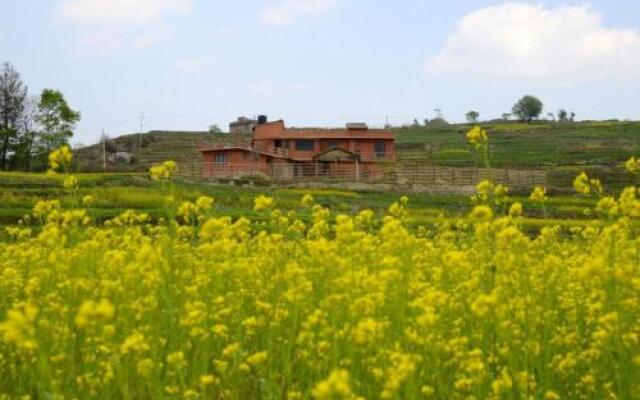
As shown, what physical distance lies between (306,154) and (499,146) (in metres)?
40.0

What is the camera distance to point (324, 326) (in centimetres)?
617

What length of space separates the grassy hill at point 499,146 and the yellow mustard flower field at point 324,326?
6077 centimetres

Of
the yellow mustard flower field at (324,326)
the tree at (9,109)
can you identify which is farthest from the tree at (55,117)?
the yellow mustard flower field at (324,326)

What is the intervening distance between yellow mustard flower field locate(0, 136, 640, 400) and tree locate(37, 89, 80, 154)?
64764 mm

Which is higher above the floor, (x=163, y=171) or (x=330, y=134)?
(x=330, y=134)

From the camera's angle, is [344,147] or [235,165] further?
[344,147]

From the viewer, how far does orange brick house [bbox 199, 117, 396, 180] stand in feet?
200

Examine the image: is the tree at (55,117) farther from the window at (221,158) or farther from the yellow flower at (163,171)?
the yellow flower at (163,171)

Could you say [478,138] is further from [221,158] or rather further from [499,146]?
[499,146]

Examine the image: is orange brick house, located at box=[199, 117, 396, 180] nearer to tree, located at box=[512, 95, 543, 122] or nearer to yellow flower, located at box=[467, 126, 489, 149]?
yellow flower, located at box=[467, 126, 489, 149]

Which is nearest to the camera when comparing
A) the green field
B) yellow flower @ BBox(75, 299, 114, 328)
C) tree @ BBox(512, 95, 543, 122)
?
yellow flower @ BBox(75, 299, 114, 328)

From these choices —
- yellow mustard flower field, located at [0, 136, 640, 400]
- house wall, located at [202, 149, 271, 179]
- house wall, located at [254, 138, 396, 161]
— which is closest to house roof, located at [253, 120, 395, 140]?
house wall, located at [254, 138, 396, 161]

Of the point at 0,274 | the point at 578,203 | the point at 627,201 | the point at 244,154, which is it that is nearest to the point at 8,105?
the point at 244,154

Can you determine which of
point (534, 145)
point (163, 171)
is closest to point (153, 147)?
point (534, 145)
